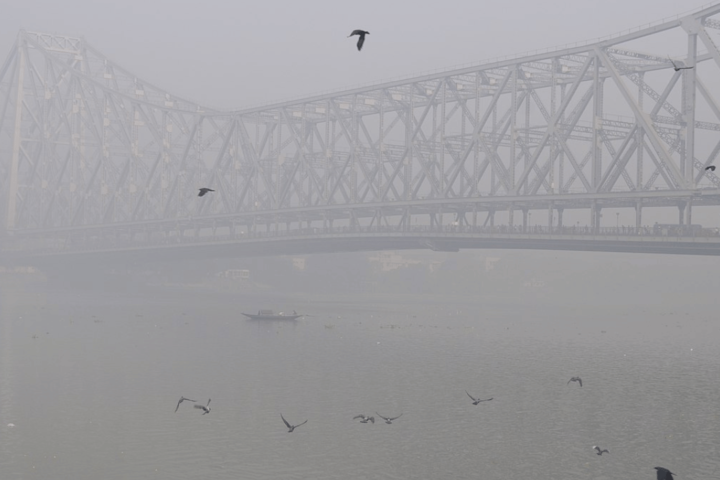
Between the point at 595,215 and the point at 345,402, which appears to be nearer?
the point at 345,402

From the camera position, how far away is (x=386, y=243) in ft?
363

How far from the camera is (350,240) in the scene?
112m

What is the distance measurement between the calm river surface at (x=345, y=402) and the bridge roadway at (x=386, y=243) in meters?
8.27

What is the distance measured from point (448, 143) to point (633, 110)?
111 ft

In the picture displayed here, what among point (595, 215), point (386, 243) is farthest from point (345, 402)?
point (386, 243)

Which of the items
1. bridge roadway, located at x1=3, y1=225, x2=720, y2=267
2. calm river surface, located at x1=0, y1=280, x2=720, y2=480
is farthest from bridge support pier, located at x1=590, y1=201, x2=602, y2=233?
calm river surface, located at x1=0, y1=280, x2=720, y2=480

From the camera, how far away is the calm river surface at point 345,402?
38562mm

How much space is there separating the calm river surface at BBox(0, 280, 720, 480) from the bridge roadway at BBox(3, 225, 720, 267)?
8272mm

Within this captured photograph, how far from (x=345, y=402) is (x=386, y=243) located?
60874 millimetres

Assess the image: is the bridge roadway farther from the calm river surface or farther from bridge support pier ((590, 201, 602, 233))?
the calm river surface

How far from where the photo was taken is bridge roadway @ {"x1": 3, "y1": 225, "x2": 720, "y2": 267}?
77.9 m

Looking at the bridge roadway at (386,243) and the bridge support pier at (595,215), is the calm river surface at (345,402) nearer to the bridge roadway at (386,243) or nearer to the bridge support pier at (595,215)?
the bridge roadway at (386,243)

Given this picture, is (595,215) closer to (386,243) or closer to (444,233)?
(444,233)

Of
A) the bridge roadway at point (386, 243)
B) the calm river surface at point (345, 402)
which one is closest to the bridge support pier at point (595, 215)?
the bridge roadway at point (386, 243)
